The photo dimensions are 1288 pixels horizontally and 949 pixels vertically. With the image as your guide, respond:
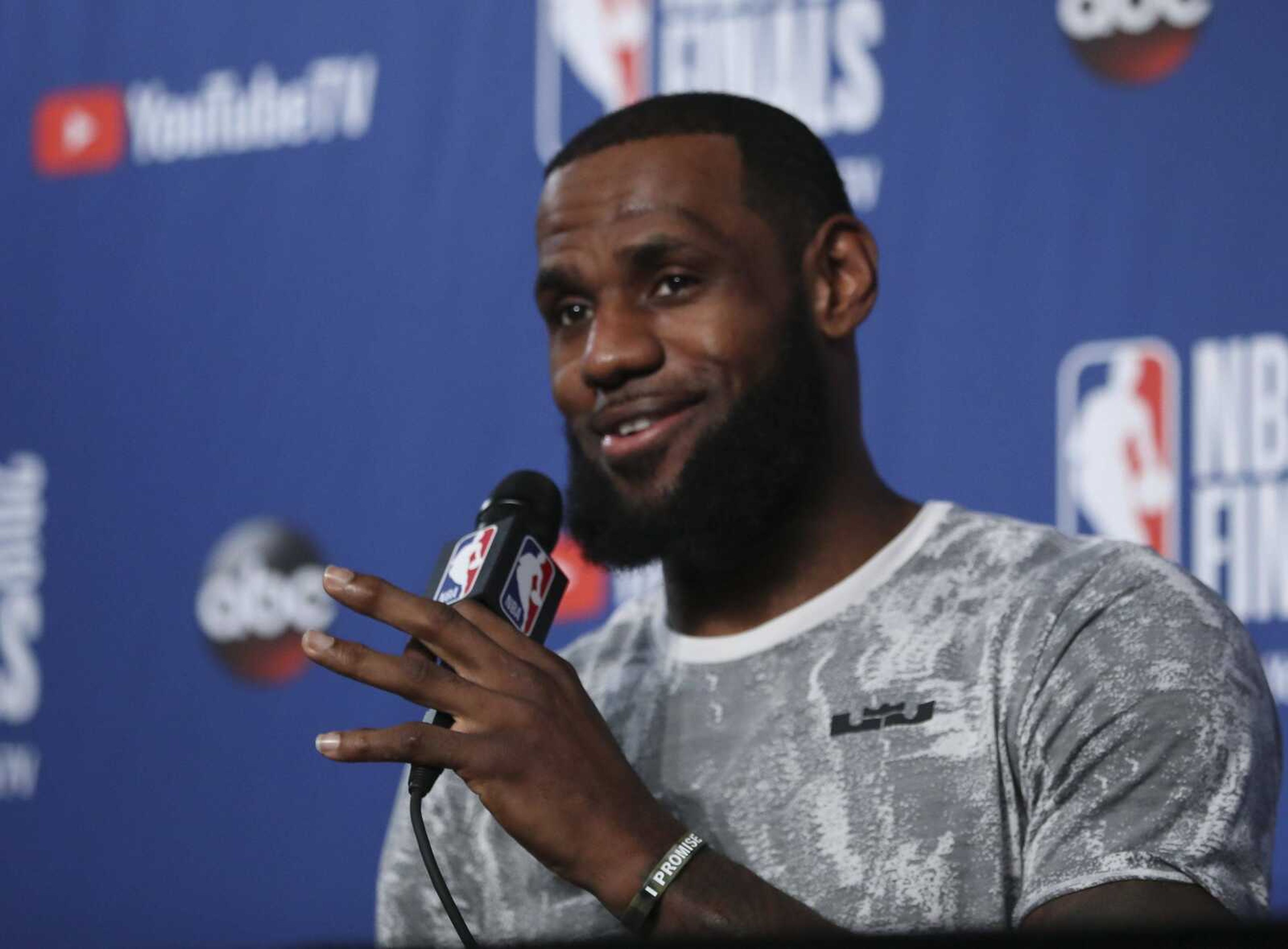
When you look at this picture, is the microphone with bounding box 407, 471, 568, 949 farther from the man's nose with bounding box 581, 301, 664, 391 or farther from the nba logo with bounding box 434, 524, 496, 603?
the man's nose with bounding box 581, 301, 664, 391

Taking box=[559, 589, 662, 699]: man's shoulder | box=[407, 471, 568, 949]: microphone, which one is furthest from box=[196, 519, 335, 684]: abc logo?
box=[407, 471, 568, 949]: microphone

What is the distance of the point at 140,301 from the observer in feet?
8.59

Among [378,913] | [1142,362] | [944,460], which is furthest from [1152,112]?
[378,913]

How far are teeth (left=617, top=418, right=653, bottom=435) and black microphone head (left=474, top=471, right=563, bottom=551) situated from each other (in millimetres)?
165

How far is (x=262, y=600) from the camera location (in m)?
2.44

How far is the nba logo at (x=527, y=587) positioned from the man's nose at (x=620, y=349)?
0.28m

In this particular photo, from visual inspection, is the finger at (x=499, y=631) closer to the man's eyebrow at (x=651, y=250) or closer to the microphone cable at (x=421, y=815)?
the microphone cable at (x=421, y=815)

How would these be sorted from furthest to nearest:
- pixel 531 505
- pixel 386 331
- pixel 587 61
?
1. pixel 386 331
2. pixel 587 61
3. pixel 531 505

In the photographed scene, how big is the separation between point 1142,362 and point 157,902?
1487 mm

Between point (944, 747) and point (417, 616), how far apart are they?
42cm

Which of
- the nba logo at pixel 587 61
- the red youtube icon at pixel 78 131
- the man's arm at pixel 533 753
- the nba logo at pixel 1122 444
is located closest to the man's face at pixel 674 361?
the man's arm at pixel 533 753

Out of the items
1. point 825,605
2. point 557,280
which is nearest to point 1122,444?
point 825,605

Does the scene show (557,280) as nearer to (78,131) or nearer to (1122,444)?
(1122,444)

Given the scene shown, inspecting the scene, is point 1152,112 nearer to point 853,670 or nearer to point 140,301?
point 853,670
